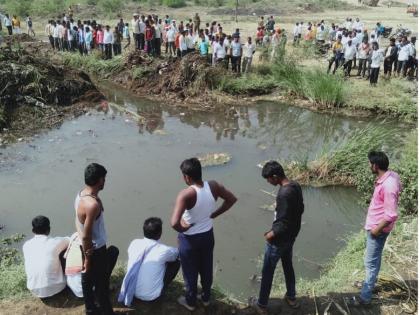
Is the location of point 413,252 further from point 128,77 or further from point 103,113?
point 128,77

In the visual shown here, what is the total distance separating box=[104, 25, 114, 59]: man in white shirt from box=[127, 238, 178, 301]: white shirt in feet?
48.9

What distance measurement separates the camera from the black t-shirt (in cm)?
411

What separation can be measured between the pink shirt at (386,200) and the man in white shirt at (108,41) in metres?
15.6

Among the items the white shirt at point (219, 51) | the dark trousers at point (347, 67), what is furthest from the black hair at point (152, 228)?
the dark trousers at point (347, 67)

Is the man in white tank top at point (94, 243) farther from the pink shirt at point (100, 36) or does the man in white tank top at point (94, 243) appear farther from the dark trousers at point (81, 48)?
the dark trousers at point (81, 48)

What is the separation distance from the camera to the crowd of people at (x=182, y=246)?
159 inches

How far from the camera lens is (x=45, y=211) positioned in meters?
8.15

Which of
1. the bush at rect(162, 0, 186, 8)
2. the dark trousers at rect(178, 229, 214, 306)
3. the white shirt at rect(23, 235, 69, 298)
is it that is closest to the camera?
the dark trousers at rect(178, 229, 214, 306)

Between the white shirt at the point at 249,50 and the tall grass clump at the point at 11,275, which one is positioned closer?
the tall grass clump at the point at 11,275

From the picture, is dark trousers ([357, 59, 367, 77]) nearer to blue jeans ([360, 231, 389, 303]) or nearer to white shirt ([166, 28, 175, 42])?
white shirt ([166, 28, 175, 42])

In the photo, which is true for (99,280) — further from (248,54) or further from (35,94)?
(248,54)

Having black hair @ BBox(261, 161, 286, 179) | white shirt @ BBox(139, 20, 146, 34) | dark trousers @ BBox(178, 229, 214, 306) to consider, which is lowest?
dark trousers @ BBox(178, 229, 214, 306)

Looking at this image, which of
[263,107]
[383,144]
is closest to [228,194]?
[383,144]

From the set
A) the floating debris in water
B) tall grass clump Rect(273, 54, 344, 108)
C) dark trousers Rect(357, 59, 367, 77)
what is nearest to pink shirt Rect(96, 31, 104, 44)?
tall grass clump Rect(273, 54, 344, 108)
